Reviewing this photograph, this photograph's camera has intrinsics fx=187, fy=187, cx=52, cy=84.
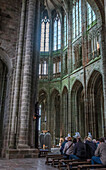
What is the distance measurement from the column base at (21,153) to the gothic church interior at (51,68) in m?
0.02

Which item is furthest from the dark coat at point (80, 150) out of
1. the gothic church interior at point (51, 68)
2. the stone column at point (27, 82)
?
the stone column at point (27, 82)

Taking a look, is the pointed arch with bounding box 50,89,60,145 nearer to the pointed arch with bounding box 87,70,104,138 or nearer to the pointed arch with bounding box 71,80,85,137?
the pointed arch with bounding box 71,80,85,137

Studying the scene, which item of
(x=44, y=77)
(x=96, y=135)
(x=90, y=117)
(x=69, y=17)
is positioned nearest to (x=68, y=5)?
(x=69, y=17)

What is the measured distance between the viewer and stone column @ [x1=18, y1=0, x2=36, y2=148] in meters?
10.9

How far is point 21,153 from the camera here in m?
10.3

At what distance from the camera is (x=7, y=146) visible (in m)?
11.2

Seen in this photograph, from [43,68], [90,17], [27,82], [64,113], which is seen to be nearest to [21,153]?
[27,82]

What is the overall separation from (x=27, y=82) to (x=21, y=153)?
4205mm

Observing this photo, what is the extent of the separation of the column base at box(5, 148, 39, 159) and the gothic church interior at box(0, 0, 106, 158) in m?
0.02

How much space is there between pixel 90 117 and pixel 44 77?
438 inches

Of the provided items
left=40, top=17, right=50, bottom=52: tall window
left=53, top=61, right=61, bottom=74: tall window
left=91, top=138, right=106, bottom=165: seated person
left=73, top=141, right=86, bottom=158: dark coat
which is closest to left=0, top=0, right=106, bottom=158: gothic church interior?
left=40, top=17, right=50, bottom=52: tall window

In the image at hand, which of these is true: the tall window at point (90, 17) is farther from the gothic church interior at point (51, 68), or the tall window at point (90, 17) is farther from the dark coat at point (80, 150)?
the dark coat at point (80, 150)

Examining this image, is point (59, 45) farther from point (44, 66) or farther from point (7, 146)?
point (7, 146)

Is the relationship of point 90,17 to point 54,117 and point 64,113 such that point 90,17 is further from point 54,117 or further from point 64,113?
point 54,117
